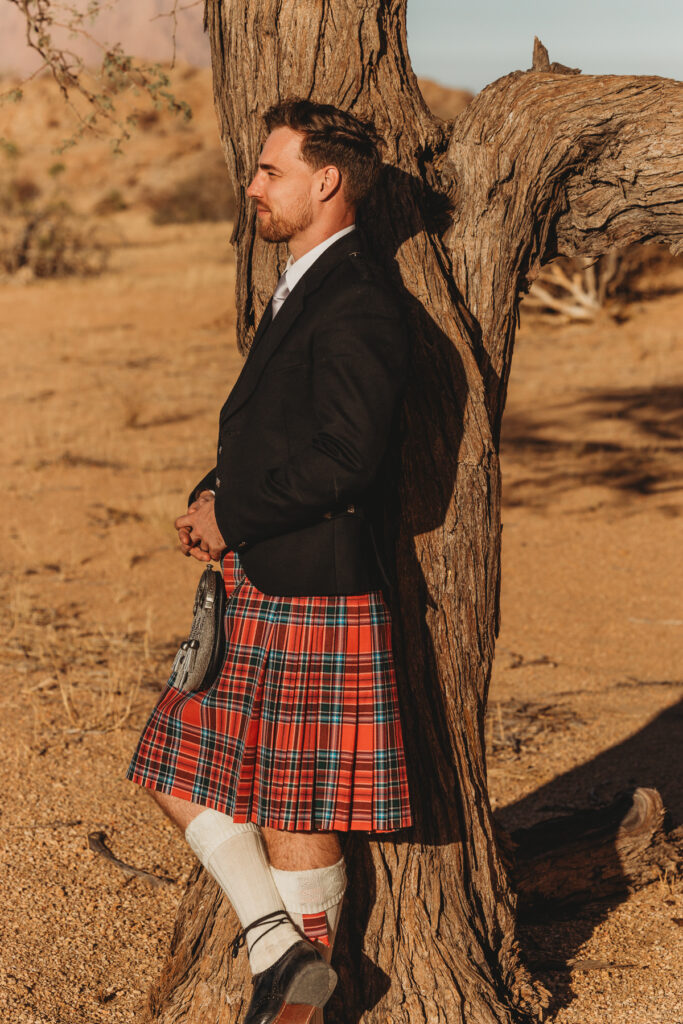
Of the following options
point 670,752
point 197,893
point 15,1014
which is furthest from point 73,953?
point 670,752

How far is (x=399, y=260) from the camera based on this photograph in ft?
8.52

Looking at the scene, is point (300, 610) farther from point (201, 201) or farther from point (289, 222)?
point (201, 201)

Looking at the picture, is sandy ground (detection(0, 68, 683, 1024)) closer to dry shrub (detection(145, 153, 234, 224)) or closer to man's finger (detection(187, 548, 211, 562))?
man's finger (detection(187, 548, 211, 562))

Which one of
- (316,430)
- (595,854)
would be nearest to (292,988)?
(316,430)

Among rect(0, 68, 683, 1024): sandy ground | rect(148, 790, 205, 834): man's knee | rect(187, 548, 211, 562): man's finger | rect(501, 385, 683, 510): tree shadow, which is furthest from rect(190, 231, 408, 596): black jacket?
rect(501, 385, 683, 510): tree shadow

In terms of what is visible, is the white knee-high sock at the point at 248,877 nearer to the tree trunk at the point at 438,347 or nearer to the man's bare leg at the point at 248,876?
the man's bare leg at the point at 248,876

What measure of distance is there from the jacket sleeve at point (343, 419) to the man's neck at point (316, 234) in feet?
0.73

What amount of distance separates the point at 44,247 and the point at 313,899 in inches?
749

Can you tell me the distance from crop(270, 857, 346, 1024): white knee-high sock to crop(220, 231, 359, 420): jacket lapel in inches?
38.5

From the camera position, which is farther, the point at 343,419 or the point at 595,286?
the point at 595,286

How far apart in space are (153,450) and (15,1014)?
735cm

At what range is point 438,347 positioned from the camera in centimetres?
261

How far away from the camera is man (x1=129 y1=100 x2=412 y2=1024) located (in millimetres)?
2186

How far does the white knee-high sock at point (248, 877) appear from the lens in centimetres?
228
